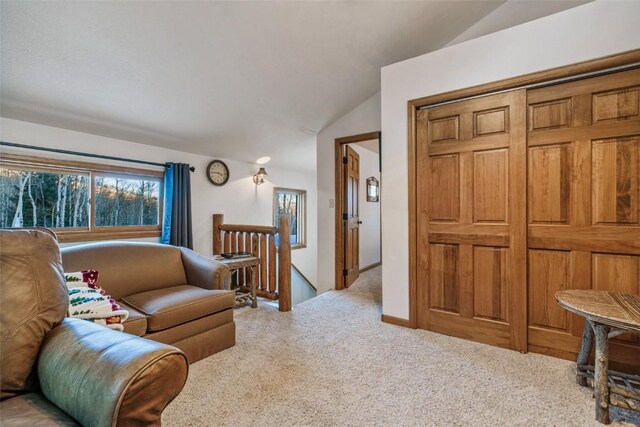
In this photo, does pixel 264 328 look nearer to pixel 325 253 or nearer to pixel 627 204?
pixel 325 253

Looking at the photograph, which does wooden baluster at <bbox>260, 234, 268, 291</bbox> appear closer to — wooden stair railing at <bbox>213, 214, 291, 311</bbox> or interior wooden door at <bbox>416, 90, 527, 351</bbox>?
wooden stair railing at <bbox>213, 214, 291, 311</bbox>

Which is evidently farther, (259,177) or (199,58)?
(259,177)

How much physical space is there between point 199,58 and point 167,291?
199 centimetres

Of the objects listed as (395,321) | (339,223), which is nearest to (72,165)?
(339,223)

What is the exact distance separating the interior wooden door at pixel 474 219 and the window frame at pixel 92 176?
3278 mm

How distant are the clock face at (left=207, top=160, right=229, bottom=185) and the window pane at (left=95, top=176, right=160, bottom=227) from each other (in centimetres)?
75

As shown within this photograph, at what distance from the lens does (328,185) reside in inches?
162

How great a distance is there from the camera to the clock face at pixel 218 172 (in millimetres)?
4383

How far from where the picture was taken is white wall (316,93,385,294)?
3953 mm

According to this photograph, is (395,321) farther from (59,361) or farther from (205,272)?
(59,361)

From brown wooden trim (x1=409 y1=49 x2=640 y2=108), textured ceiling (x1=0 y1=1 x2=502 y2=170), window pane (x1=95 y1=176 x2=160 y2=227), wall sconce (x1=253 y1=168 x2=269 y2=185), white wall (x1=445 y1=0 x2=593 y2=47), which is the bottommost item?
window pane (x1=95 y1=176 x2=160 y2=227)

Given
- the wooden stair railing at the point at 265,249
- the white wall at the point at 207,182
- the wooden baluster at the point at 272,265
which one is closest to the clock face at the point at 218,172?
the white wall at the point at 207,182

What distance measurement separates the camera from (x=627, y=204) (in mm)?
1824

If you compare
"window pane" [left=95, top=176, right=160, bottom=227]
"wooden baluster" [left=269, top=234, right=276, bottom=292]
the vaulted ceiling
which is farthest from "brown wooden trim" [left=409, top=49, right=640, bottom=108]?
"window pane" [left=95, top=176, right=160, bottom=227]
